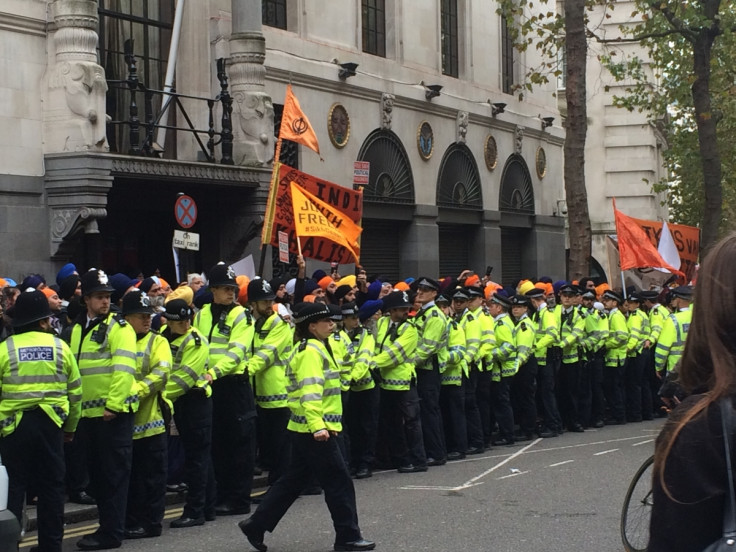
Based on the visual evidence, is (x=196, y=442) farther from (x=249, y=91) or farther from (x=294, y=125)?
(x=249, y=91)

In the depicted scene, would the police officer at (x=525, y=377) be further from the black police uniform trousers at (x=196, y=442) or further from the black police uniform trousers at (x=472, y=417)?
the black police uniform trousers at (x=196, y=442)

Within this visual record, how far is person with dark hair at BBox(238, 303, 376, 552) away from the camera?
28.8 feet

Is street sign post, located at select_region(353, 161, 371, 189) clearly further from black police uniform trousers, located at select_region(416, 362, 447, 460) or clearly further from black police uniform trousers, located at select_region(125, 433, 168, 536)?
black police uniform trousers, located at select_region(125, 433, 168, 536)

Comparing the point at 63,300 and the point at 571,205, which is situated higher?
the point at 571,205

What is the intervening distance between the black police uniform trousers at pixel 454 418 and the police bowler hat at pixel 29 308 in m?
6.88

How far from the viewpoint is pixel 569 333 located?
17250mm

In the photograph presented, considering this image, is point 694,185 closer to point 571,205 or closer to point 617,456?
point 571,205

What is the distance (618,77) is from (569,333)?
11.9 meters

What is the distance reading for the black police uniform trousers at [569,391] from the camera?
1764 cm

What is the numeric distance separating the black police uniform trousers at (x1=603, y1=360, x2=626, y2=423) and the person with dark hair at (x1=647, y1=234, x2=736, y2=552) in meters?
16.0

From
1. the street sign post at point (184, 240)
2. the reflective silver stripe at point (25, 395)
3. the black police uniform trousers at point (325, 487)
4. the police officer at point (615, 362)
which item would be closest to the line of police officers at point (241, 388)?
the reflective silver stripe at point (25, 395)

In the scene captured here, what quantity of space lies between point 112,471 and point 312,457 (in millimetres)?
1552

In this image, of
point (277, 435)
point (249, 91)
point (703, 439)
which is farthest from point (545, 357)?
point (703, 439)

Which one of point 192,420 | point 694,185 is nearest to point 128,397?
point 192,420
